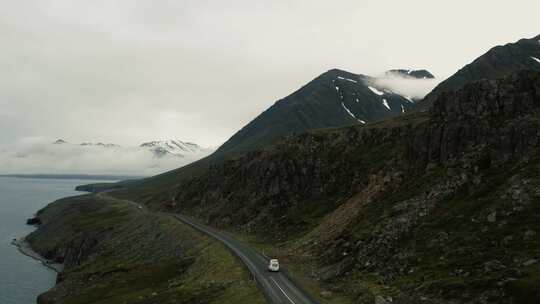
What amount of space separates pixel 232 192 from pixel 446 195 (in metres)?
76.5

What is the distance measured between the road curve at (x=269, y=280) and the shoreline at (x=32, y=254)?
74.0 metres

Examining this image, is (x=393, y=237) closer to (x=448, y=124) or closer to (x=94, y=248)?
(x=448, y=124)

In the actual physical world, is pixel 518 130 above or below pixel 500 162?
above

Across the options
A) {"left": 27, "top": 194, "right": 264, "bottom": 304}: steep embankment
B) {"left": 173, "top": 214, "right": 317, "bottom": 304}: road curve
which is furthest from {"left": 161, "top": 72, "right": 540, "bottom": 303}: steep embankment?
{"left": 27, "top": 194, "right": 264, "bottom": 304}: steep embankment

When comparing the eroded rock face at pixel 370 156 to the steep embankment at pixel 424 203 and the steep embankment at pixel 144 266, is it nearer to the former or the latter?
the steep embankment at pixel 424 203

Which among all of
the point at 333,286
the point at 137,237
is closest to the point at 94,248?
the point at 137,237

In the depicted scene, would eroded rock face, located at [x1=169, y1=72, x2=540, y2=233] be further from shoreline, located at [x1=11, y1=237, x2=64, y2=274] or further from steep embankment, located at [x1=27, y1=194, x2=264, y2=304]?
shoreline, located at [x1=11, y1=237, x2=64, y2=274]

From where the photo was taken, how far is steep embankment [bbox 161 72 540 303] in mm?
37312

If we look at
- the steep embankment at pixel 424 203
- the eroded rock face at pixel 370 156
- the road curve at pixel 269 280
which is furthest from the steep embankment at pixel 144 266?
the eroded rock face at pixel 370 156

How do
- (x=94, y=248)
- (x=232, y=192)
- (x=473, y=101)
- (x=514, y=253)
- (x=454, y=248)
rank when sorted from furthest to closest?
1. (x=94, y=248)
2. (x=232, y=192)
3. (x=473, y=101)
4. (x=454, y=248)
5. (x=514, y=253)

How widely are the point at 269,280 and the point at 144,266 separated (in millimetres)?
46930

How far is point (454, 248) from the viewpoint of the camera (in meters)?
41.6

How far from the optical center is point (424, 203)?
54.1 meters

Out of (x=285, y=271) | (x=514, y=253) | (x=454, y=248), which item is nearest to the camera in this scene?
(x=514, y=253)
